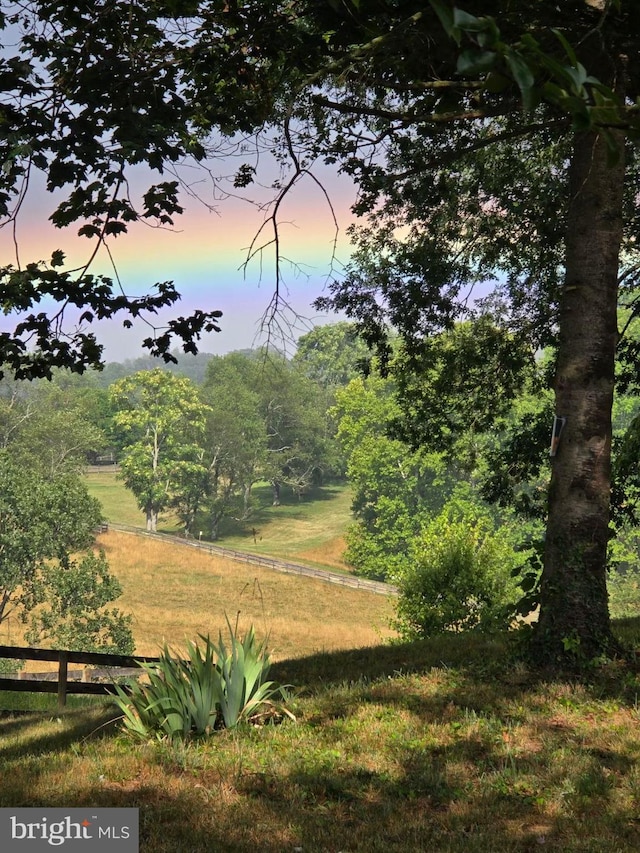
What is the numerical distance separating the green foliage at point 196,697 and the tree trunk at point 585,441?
10.4 ft

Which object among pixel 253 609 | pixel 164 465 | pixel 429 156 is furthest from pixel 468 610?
pixel 164 465

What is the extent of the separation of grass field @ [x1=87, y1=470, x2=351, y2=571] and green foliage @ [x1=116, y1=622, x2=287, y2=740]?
55.4m

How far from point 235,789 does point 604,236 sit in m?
6.57

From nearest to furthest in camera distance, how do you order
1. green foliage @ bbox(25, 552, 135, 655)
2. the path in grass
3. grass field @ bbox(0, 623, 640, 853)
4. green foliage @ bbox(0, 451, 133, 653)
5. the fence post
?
grass field @ bbox(0, 623, 640, 853), the fence post, green foliage @ bbox(25, 552, 135, 655), green foliage @ bbox(0, 451, 133, 653), the path in grass

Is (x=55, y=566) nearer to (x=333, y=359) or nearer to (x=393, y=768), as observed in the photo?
(x=393, y=768)

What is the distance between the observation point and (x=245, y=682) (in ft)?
24.1

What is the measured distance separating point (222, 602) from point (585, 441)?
43697 mm

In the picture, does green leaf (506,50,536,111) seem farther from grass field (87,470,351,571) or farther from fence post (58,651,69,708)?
grass field (87,470,351,571)

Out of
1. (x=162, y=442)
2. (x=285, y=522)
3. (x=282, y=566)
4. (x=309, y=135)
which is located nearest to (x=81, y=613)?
(x=282, y=566)

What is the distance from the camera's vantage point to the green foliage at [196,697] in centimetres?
691

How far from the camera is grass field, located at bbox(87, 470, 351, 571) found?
7100 centimetres

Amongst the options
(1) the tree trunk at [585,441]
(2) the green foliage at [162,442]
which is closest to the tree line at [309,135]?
(1) the tree trunk at [585,441]

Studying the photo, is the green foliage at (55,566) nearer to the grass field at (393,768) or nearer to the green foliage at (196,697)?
the grass field at (393,768)

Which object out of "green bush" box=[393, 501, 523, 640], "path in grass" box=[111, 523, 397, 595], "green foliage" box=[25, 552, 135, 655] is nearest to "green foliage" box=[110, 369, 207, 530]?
"path in grass" box=[111, 523, 397, 595]
